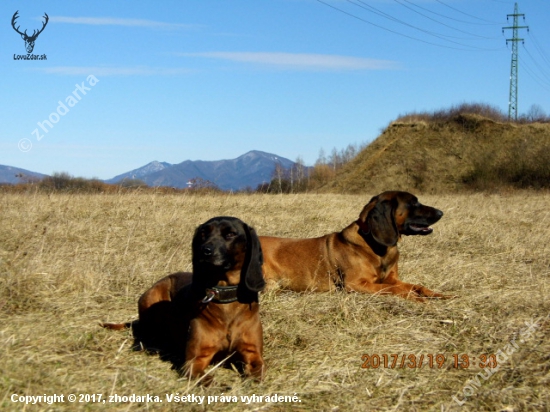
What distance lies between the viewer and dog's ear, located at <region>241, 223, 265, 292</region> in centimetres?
427

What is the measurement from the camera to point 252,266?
4.30 meters

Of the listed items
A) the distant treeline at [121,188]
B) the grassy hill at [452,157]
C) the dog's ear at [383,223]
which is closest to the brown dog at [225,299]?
the dog's ear at [383,223]

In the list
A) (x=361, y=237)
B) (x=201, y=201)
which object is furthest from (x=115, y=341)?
(x=201, y=201)

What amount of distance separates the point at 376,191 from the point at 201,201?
2610 cm

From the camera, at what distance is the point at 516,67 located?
149 feet

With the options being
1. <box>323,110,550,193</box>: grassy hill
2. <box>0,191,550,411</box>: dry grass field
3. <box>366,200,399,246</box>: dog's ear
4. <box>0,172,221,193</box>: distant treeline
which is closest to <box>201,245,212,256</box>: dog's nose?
<box>0,191,550,411</box>: dry grass field

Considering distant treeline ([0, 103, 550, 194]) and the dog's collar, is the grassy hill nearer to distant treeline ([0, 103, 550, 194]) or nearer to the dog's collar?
distant treeline ([0, 103, 550, 194])

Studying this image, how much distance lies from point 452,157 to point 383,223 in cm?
3449

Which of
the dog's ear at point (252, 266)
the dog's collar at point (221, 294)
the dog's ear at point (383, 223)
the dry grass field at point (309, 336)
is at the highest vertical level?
the dog's ear at point (383, 223)

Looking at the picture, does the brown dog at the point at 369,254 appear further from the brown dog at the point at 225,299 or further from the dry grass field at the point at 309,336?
the brown dog at the point at 225,299

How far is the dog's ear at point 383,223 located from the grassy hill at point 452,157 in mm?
30372

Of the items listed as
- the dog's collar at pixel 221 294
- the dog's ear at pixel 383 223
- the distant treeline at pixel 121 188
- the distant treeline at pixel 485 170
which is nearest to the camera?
the dog's collar at pixel 221 294

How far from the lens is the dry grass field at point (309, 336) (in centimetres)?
372

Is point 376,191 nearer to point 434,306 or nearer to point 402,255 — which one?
point 402,255
